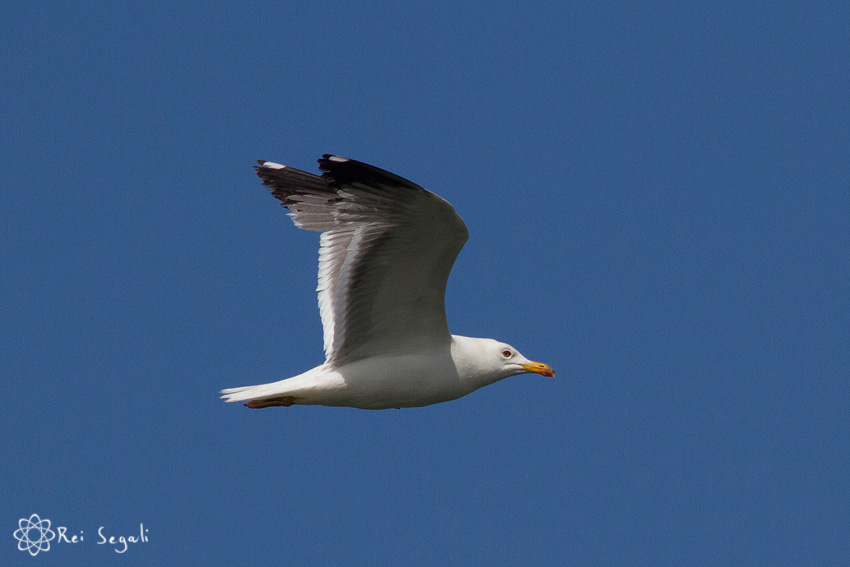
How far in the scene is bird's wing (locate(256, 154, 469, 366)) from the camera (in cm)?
880

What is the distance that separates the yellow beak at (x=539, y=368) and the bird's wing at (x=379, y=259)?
0.94m

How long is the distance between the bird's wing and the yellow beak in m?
0.94

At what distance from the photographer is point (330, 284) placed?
10320 mm

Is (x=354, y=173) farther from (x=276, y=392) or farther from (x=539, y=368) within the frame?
(x=539, y=368)

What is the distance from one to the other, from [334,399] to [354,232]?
1471mm

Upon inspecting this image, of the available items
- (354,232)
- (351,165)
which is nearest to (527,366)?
(354,232)

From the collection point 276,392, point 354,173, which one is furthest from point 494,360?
point 354,173

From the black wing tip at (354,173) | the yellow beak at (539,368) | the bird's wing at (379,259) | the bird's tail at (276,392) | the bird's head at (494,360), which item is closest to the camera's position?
the black wing tip at (354,173)

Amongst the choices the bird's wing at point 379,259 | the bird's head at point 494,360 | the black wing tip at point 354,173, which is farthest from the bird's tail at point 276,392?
the black wing tip at point 354,173

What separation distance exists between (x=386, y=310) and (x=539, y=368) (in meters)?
1.66

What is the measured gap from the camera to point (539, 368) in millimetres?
10305

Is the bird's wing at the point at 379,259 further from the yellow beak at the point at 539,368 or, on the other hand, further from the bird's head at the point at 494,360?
the yellow beak at the point at 539,368

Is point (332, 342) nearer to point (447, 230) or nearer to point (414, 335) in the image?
point (414, 335)

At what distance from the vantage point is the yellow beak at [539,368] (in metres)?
10.3
